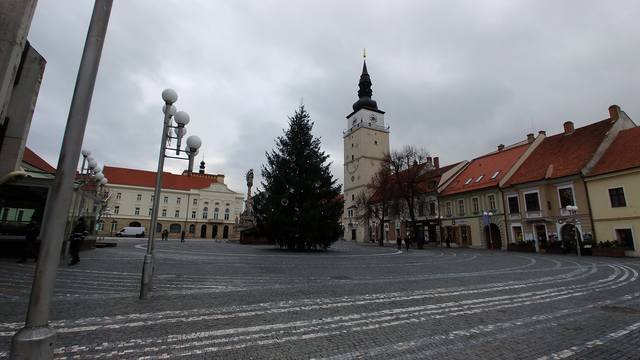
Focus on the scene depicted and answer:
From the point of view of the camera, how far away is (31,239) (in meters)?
14.1

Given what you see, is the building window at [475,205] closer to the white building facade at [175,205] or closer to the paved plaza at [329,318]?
the paved plaza at [329,318]

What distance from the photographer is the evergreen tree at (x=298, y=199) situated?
26.4 m

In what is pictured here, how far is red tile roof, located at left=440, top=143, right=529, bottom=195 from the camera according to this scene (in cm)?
3888

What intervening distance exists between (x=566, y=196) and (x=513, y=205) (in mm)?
5553

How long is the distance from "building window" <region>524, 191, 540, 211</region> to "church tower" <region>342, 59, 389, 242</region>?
35.7 metres

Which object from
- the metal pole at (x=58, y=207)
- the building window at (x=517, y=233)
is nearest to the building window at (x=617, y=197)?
the building window at (x=517, y=233)

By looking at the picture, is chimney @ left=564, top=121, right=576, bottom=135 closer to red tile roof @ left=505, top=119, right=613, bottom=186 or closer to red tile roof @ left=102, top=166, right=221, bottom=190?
red tile roof @ left=505, top=119, right=613, bottom=186

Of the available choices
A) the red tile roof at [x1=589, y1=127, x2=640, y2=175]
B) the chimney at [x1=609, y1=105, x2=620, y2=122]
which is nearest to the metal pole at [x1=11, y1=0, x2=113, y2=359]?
the red tile roof at [x1=589, y1=127, x2=640, y2=175]

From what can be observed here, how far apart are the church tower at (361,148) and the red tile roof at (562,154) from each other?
33866mm

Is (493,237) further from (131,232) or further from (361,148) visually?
(131,232)

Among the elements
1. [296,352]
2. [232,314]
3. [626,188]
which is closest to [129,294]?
[232,314]

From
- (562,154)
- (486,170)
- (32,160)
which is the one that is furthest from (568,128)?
(32,160)

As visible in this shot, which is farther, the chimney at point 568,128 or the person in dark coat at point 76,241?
the chimney at point 568,128

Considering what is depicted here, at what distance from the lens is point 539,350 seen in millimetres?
4824
